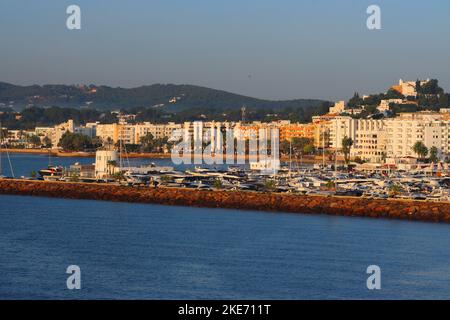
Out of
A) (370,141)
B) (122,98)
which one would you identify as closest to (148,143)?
(370,141)

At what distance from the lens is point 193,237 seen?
1559cm

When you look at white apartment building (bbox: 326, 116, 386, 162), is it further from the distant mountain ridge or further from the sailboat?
the distant mountain ridge

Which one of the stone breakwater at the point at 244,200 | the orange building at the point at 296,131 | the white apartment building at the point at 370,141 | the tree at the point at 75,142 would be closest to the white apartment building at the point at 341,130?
the white apartment building at the point at 370,141

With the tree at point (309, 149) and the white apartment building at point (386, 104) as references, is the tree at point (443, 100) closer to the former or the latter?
the white apartment building at point (386, 104)

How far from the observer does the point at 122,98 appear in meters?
119

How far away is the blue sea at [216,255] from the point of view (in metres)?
11.3

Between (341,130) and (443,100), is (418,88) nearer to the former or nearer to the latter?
(443,100)

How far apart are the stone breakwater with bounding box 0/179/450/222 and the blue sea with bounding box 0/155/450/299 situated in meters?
0.73

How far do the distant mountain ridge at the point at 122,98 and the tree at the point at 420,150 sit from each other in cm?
6909

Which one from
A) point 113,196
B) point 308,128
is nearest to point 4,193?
point 113,196

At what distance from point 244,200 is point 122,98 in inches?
3878

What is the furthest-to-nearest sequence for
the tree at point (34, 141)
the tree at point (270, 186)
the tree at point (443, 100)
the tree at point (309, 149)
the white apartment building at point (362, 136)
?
1. the tree at point (34, 141)
2. the tree at point (443, 100)
3. the tree at point (309, 149)
4. the white apartment building at point (362, 136)
5. the tree at point (270, 186)

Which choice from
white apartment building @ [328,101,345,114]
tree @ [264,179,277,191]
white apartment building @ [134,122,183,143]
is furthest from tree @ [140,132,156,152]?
tree @ [264,179,277,191]
